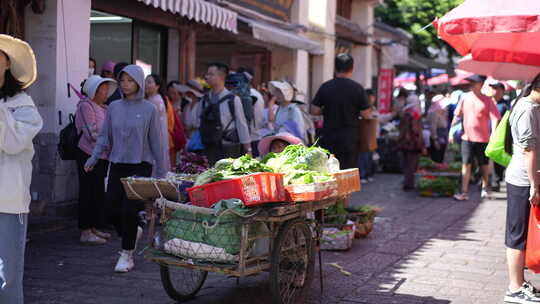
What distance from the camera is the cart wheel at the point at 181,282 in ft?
17.8

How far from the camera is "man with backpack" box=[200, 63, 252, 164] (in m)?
7.84

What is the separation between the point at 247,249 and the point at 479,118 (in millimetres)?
8236

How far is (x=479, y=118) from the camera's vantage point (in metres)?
12.2

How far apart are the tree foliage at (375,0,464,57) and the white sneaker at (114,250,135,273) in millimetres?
26239

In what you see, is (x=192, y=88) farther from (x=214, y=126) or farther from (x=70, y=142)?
(x=70, y=142)

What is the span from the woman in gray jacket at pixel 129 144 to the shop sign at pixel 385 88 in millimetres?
17594

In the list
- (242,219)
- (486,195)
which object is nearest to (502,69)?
(486,195)

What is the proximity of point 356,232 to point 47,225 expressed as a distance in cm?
367

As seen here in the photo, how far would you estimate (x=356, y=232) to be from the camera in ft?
27.7

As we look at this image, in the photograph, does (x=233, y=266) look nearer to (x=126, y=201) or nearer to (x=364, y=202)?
(x=126, y=201)

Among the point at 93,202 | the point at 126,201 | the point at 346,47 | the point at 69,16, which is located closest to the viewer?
the point at 126,201

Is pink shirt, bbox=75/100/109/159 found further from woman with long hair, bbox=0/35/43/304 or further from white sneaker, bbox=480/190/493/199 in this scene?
white sneaker, bbox=480/190/493/199

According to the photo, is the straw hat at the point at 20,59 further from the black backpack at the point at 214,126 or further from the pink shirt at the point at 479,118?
the pink shirt at the point at 479,118

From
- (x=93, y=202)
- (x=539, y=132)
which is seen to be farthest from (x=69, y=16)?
(x=539, y=132)
